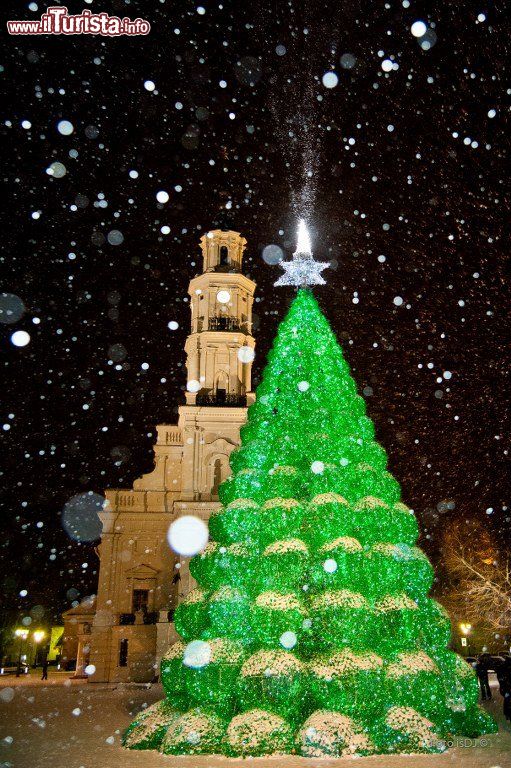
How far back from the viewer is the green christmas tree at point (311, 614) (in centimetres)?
982

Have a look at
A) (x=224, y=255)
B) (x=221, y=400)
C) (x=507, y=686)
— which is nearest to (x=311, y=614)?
(x=507, y=686)

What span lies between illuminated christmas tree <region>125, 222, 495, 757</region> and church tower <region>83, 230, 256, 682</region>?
18.7m

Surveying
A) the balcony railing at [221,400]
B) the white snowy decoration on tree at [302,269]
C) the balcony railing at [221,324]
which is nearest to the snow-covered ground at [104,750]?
the white snowy decoration on tree at [302,269]

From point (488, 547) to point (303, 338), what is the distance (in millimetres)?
27091

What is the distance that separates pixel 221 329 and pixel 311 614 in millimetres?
27769

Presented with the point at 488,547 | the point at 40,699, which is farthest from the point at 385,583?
the point at 488,547

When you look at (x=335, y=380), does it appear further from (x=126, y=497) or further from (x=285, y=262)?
(x=126, y=497)

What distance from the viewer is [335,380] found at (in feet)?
41.0

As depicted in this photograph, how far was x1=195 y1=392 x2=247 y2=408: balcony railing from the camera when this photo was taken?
35.9m

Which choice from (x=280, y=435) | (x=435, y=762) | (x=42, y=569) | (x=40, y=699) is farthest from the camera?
(x=42, y=569)

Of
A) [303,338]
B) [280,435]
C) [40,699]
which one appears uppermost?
[303,338]

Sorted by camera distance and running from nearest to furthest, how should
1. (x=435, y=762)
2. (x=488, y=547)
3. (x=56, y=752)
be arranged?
(x=435, y=762) → (x=56, y=752) → (x=488, y=547)

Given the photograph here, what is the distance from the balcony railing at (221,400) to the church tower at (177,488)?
2.1 inches

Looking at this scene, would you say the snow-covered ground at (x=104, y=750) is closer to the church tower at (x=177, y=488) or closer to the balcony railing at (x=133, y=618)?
the church tower at (x=177, y=488)
